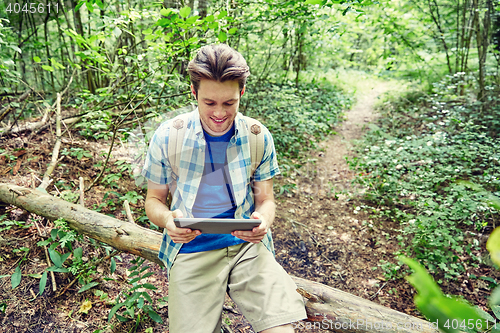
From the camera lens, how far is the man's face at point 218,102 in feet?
6.29

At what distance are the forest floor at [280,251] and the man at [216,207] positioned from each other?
0.98m

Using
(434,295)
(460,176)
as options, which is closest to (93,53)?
(434,295)

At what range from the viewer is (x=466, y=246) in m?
3.59

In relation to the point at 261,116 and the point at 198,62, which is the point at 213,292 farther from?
the point at 261,116

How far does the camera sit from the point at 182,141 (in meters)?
2.12

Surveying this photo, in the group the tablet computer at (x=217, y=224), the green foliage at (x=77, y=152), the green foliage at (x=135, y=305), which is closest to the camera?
the tablet computer at (x=217, y=224)

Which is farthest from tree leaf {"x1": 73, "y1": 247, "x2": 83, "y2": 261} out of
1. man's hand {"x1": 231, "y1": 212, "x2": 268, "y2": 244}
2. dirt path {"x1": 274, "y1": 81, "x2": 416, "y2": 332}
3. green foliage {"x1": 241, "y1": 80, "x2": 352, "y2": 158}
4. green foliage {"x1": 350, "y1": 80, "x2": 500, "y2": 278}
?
green foliage {"x1": 241, "y1": 80, "x2": 352, "y2": 158}

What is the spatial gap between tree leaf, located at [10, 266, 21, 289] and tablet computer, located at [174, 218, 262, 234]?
1794 millimetres

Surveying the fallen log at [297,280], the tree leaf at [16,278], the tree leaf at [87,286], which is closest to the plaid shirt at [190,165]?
the fallen log at [297,280]

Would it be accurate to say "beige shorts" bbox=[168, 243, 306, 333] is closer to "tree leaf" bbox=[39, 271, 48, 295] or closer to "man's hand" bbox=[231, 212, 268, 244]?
"man's hand" bbox=[231, 212, 268, 244]

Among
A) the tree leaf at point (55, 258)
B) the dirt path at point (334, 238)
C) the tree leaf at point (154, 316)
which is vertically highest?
the tree leaf at point (55, 258)

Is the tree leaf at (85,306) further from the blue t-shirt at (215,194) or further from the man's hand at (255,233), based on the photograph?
the man's hand at (255,233)

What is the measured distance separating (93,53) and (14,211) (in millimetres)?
1878

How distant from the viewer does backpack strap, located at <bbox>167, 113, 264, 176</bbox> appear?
211 centimetres
